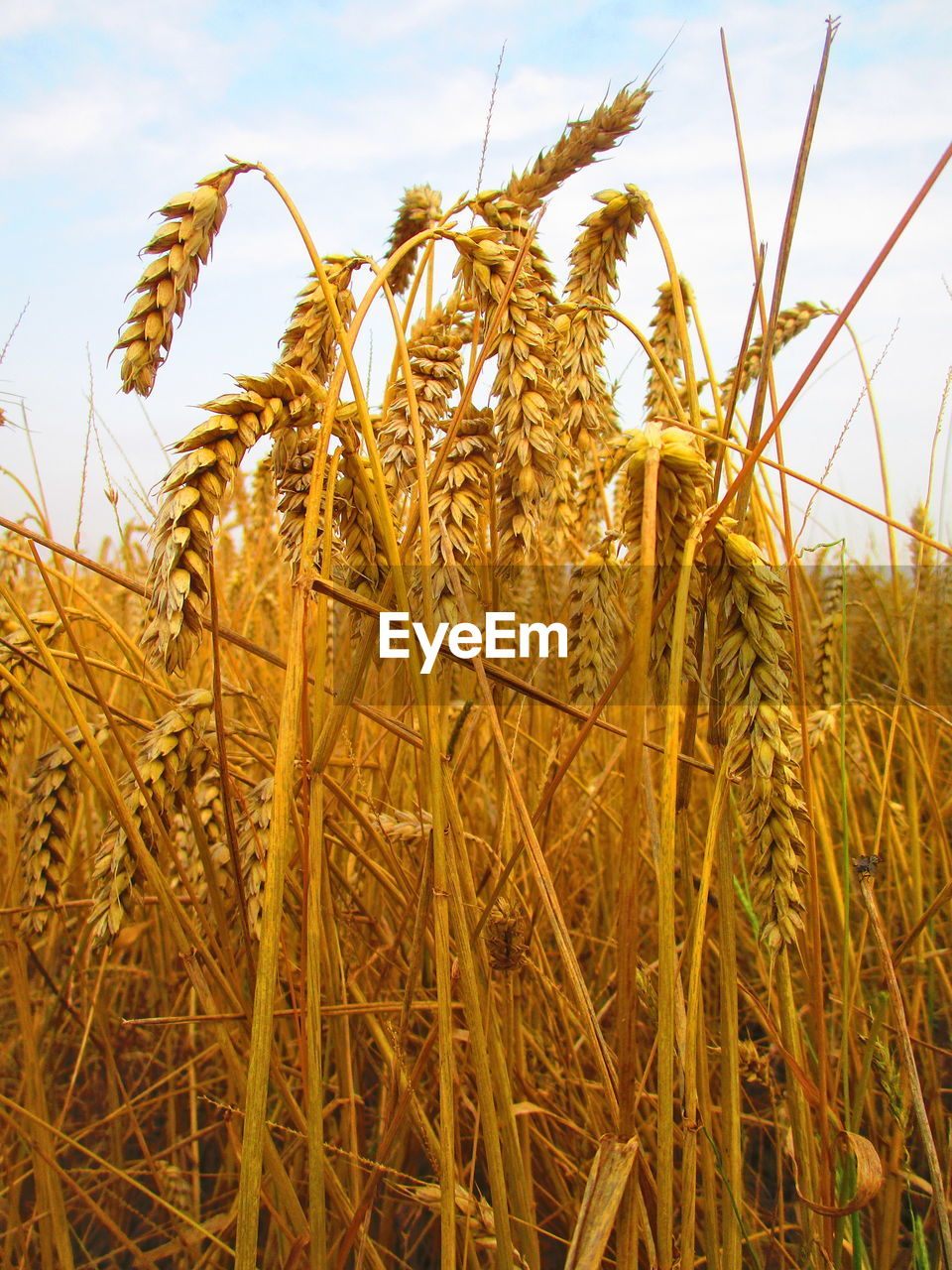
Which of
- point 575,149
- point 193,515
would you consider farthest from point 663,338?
point 193,515

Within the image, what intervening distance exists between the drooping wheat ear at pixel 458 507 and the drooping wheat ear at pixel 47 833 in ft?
1.94

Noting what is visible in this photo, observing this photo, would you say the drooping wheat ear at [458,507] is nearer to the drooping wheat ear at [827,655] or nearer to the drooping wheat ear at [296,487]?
the drooping wheat ear at [296,487]

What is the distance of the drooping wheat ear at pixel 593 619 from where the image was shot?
923mm

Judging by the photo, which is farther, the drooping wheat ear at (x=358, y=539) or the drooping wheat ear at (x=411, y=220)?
the drooping wheat ear at (x=411, y=220)

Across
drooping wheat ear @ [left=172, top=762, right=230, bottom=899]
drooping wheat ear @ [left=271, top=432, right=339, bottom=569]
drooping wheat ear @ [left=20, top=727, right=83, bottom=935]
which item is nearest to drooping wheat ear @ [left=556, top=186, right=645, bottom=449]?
drooping wheat ear @ [left=271, top=432, right=339, bottom=569]

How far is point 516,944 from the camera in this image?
3.52ft

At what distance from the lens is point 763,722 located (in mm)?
733

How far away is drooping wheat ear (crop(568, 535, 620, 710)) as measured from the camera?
92 cm

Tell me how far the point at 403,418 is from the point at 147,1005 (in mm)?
1594

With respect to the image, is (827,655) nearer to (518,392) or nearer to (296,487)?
(518,392)

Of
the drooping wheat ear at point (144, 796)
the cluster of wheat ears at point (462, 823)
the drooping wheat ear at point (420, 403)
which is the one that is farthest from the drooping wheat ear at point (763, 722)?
the drooping wheat ear at point (144, 796)

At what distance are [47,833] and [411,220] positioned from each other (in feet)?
3.97

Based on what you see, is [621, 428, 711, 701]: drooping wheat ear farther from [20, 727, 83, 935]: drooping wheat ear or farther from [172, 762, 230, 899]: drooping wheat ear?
[20, 727, 83, 935]: drooping wheat ear

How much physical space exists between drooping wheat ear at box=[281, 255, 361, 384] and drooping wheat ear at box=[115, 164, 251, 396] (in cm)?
14
